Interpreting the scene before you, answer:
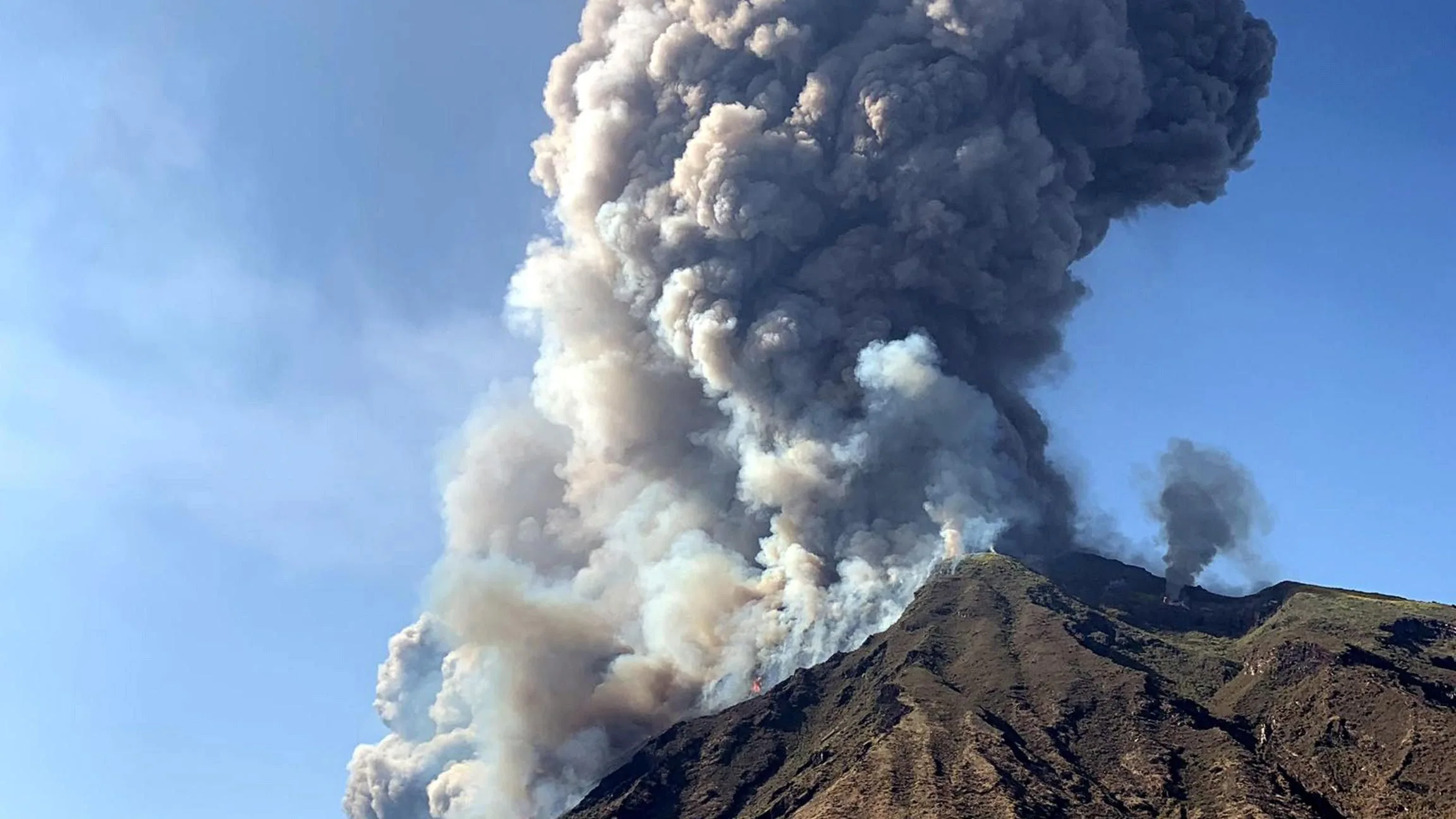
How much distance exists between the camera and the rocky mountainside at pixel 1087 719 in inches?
2021

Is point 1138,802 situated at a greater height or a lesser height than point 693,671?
lesser

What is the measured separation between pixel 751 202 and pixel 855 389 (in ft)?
43.0

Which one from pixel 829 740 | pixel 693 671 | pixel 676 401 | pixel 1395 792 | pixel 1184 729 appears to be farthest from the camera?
pixel 676 401

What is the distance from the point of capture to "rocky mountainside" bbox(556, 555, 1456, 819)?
5134 centimetres

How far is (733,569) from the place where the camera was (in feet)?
255

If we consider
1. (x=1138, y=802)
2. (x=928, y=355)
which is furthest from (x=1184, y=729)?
(x=928, y=355)

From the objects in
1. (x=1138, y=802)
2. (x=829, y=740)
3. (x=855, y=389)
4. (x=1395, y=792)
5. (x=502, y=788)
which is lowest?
(x=1395, y=792)

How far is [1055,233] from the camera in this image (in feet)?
275

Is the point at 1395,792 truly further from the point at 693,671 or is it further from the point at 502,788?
the point at 502,788

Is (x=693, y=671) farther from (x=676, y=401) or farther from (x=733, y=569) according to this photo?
(x=676, y=401)

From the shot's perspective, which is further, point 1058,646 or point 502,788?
point 502,788

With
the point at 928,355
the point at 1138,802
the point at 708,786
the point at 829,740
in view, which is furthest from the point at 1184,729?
the point at 928,355

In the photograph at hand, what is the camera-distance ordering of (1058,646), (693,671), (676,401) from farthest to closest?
(676,401) → (693,671) → (1058,646)

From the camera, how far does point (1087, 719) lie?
58625 millimetres
